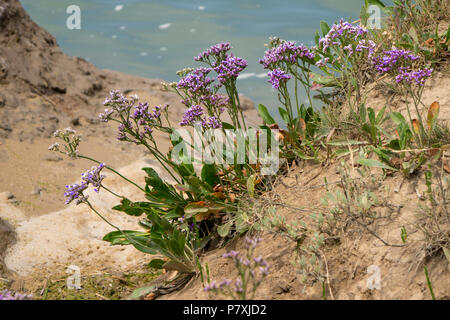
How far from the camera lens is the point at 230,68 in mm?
3754

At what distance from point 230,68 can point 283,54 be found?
1.63 feet

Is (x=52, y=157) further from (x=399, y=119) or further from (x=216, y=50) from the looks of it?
(x=399, y=119)

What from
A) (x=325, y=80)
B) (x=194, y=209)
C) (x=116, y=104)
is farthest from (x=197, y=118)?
(x=325, y=80)

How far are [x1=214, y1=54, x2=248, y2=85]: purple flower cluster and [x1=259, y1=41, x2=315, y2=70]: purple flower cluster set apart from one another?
0.25m

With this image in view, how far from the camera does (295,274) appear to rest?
10.2 ft

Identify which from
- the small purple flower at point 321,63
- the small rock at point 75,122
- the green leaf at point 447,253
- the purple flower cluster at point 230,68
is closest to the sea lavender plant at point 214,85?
the purple flower cluster at point 230,68

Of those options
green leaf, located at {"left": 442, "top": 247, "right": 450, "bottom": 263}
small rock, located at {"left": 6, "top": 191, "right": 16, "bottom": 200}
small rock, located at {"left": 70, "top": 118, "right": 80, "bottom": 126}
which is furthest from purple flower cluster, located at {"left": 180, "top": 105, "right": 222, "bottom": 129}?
small rock, located at {"left": 70, "top": 118, "right": 80, "bottom": 126}

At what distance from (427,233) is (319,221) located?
27.6 inches

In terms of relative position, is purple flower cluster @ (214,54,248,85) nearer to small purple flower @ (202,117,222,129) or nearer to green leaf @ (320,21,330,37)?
small purple flower @ (202,117,222,129)

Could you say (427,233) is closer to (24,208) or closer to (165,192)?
(165,192)

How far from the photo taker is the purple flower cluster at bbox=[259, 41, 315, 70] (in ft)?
12.7

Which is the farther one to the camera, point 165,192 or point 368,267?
point 165,192

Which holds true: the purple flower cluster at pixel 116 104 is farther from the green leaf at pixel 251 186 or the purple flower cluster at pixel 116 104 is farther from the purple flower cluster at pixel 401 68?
the purple flower cluster at pixel 401 68

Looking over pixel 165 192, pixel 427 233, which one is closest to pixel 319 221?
pixel 427 233
